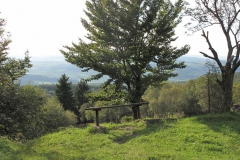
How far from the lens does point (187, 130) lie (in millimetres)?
10242

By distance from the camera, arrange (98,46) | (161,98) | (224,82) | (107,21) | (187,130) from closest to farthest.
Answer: (187,130) < (224,82) < (107,21) < (98,46) < (161,98)

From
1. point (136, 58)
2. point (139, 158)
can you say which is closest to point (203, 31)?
point (136, 58)

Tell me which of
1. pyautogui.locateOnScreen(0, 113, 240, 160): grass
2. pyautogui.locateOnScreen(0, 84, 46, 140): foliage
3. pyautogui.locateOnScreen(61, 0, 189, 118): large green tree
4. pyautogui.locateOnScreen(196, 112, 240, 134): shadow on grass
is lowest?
pyautogui.locateOnScreen(0, 113, 240, 160): grass

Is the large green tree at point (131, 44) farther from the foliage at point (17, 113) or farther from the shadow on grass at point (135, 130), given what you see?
the foliage at point (17, 113)

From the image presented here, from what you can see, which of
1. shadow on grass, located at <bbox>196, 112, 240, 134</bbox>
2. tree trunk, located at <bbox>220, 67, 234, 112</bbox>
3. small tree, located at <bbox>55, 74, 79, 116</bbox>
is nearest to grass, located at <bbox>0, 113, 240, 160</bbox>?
shadow on grass, located at <bbox>196, 112, 240, 134</bbox>

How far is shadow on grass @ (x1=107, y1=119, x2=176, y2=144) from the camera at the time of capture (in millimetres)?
9995

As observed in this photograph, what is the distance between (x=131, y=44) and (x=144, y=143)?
9395mm

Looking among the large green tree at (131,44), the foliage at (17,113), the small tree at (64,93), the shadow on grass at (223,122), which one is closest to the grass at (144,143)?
the shadow on grass at (223,122)

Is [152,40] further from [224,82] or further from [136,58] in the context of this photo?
[224,82]

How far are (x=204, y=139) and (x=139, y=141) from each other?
2598 millimetres

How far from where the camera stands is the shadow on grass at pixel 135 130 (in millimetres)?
9995

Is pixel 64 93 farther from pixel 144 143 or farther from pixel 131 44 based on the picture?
pixel 144 143

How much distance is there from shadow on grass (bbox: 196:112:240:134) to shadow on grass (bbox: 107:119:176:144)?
1.80 metres

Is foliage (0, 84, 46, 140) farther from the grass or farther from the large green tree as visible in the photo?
the large green tree
